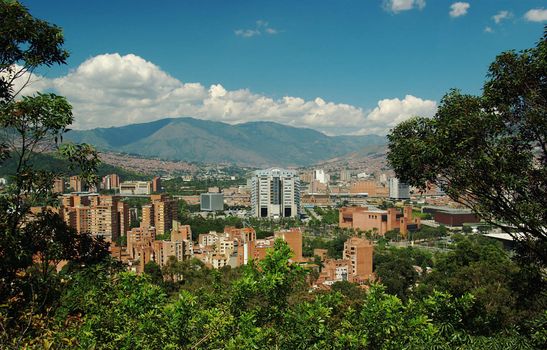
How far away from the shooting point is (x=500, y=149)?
11.8 ft

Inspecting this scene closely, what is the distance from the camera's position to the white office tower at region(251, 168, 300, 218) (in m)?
44.6

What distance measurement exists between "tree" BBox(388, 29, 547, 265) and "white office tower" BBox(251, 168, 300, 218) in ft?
133

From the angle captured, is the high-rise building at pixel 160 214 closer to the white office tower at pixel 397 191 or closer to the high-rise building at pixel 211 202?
the high-rise building at pixel 211 202

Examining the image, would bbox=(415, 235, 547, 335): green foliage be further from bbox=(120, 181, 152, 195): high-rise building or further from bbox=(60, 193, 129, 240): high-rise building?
bbox=(120, 181, 152, 195): high-rise building

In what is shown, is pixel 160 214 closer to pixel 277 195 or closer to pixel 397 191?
pixel 277 195

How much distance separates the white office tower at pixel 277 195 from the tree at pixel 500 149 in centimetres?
4041

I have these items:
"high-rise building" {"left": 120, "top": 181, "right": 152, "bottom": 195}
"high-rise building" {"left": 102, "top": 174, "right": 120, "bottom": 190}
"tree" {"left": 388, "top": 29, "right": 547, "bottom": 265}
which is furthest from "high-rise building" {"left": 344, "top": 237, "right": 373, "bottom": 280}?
"high-rise building" {"left": 102, "top": 174, "right": 120, "bottom": 190}

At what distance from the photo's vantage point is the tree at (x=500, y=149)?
354cm

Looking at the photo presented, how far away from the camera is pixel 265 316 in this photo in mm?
2697

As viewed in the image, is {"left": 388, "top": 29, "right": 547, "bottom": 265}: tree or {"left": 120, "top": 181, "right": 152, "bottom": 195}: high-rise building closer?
{"left": 388, "top": 29, "right": 547, "bottom": 265}: tree

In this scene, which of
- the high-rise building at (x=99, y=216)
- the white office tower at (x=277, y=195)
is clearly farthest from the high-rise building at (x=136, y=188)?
the high-rise building at (x=99, y=216)

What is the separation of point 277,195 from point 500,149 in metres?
41.4

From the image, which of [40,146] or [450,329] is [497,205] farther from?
[40,146]

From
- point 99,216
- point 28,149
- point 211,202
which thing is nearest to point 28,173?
point 28,149
